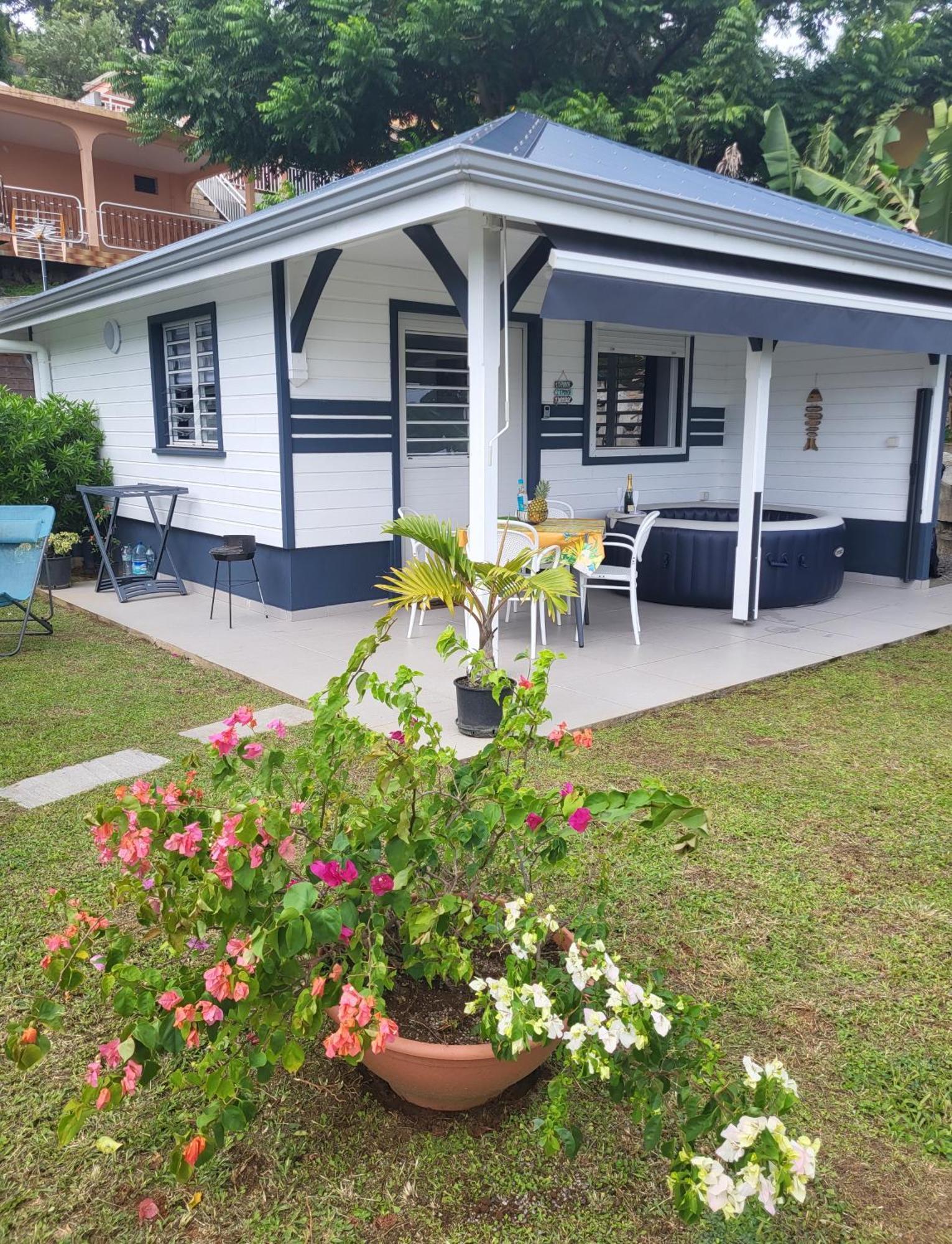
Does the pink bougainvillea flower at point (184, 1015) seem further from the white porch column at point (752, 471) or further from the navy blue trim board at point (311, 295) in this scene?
the white porch column at point (752, 471)

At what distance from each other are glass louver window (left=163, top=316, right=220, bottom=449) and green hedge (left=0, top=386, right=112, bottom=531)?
4.15 ft

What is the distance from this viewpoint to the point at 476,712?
4.41m

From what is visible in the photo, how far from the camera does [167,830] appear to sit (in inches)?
72.9

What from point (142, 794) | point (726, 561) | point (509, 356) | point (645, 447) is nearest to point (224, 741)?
point (142, 794)

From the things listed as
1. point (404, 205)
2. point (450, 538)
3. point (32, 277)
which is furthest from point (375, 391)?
point (32, 277)

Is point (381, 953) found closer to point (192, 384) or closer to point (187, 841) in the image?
point (187, 841)

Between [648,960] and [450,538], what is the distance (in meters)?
2.08

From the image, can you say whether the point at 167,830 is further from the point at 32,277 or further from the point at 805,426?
the point at 32,277

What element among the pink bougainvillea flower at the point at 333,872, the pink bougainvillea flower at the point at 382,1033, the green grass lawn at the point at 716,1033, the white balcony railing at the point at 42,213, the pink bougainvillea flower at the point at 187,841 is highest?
the white balcony railing at the point at 42,213

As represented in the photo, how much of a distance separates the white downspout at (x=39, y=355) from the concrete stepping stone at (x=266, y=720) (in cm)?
785

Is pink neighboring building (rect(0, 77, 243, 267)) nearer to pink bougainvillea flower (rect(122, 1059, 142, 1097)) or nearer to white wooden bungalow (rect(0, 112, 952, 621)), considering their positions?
white wooden bungalow (rect(0, 112, 952, 621))

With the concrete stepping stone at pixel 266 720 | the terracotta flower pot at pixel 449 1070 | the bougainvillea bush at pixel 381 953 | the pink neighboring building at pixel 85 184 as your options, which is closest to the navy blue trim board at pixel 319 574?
the concrete stepping stone at pixel 266 720

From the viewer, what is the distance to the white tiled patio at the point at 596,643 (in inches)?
205

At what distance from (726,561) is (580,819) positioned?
6.00 metres
